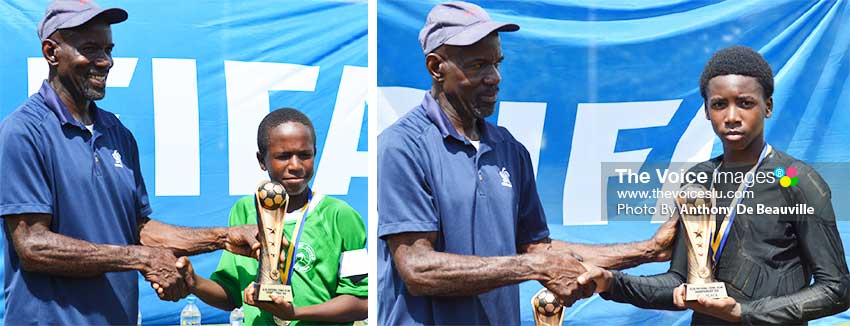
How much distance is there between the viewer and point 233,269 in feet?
13.4

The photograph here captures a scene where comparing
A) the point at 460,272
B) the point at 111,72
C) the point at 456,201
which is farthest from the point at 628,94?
the point at 111,72

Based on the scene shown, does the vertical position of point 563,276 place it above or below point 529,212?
below

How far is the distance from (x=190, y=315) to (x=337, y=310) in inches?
20.8

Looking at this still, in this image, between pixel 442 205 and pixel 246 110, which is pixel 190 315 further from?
pixel 442 205

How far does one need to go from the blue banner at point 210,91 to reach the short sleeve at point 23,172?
12.2 inches

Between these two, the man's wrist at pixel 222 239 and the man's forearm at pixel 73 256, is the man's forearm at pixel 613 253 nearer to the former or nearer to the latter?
the man's wrist at pixel 222 239

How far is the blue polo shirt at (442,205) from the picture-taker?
12.4ft

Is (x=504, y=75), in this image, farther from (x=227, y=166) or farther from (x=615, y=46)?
(x=227, y=166)

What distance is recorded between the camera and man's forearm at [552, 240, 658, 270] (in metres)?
4.01

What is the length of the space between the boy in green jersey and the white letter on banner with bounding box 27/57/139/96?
0.48 m

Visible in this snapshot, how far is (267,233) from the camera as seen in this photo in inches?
151

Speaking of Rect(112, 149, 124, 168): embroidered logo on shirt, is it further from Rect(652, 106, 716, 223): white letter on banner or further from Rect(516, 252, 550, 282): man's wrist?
Rect(652, 106, 716, 223): white letter on banner

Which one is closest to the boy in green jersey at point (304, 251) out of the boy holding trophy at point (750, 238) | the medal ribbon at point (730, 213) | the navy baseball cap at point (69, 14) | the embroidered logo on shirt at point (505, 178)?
the embroidered logo on shirt at point (505, 178)

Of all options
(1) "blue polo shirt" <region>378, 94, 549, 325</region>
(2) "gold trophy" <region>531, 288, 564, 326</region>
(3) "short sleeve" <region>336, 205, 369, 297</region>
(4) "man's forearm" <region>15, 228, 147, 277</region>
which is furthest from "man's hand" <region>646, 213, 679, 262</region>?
(4) "man's forearm" <region>15, 228, 147, 277</region>
